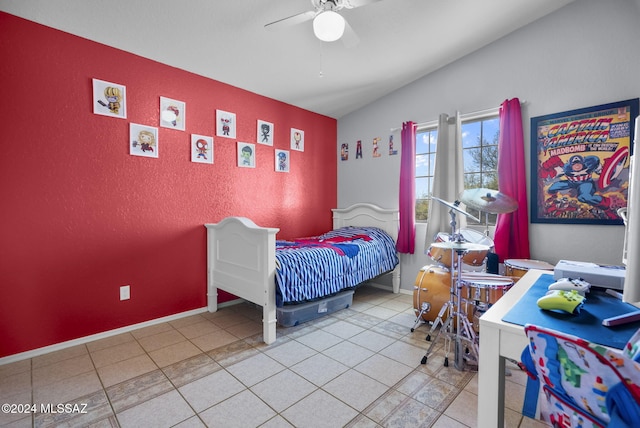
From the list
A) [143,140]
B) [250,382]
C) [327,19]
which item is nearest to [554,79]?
[327,19]

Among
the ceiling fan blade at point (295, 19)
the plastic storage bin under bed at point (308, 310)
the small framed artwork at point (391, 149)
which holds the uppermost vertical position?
the ceiling fan blade at point (295, 19)

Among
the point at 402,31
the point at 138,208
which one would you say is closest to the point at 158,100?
the point at 138,208

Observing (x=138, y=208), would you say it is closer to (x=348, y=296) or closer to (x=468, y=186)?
(x=348, y=296)

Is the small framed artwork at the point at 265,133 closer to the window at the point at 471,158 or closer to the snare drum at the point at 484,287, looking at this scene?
the window at the point at 471,158

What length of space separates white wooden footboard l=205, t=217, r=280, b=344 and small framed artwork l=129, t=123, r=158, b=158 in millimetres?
854

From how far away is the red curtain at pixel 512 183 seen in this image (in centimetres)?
276

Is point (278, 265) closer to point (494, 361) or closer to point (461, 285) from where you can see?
point (461, 285)

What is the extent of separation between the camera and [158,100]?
2.71 meters

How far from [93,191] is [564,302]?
2985mm

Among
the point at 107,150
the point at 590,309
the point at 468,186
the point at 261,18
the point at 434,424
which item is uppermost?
the point at 261,18

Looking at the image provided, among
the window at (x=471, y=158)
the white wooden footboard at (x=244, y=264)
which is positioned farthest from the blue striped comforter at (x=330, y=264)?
the window at (x=471, y=158)

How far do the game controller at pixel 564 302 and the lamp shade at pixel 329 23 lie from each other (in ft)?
5.74

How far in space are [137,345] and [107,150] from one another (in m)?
1.58

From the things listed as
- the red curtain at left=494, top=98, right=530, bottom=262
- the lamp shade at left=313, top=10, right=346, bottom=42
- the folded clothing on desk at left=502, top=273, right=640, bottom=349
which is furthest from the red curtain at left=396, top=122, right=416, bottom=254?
the folded clothing on desk at left=502, top=273, right=640, bottom=349
